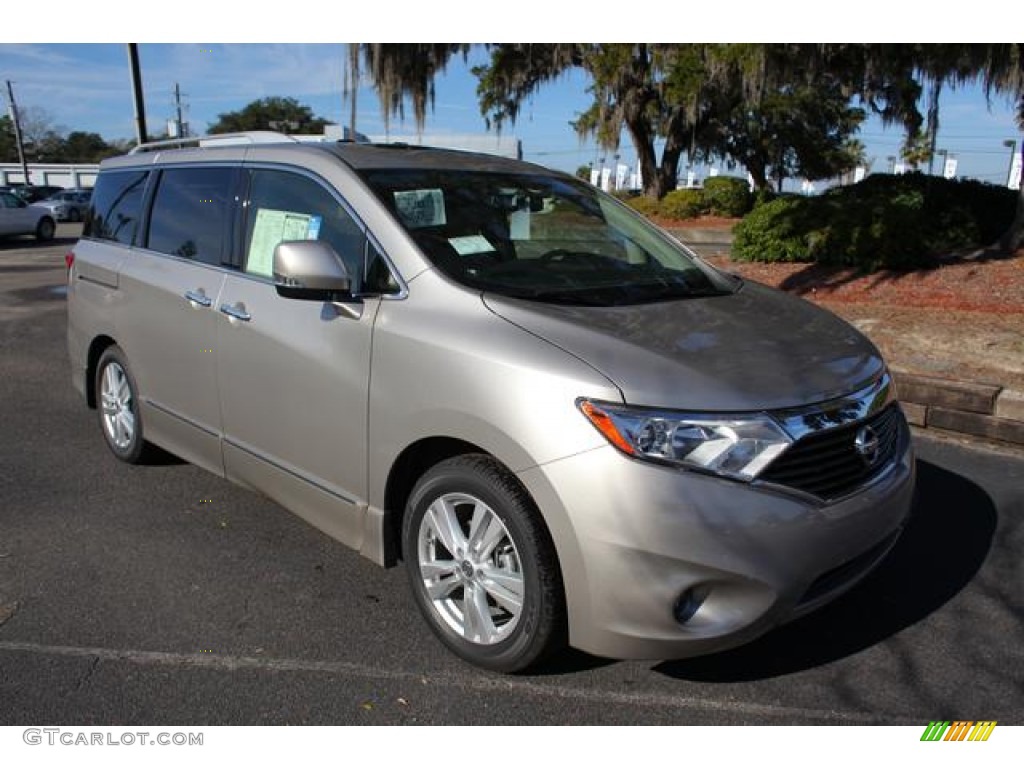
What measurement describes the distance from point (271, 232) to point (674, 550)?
2.33m

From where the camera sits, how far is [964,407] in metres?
5.46

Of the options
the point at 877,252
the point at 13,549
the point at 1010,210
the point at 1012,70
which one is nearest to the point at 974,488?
the point at 13,549

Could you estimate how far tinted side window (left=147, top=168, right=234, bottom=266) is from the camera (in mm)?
3979

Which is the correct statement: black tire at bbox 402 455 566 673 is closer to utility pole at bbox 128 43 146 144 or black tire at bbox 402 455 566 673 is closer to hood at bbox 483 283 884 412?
hood at bbox 483 283 884 412

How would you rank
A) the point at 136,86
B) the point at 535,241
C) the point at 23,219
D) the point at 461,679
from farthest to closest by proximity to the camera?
the point at 23,219, the point at 136,86, the point at 535,241, the point at 461,679

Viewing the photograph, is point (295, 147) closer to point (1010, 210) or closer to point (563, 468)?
point (563, 468)

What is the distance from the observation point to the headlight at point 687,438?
2.40 meters

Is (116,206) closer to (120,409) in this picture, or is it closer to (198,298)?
(120,409)

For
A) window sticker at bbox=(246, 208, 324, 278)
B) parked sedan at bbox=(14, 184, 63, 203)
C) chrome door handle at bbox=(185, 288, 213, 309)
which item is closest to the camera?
window sticker at bbox=(246, 208, 324, 278)

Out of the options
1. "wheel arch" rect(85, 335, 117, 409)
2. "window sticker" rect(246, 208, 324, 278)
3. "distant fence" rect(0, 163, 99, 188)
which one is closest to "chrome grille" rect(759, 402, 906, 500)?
"window sticker" rect(246, 208, 324, 278)

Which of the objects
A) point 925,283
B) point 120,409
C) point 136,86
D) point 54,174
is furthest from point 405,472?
point 54,174

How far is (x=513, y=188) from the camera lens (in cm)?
377
